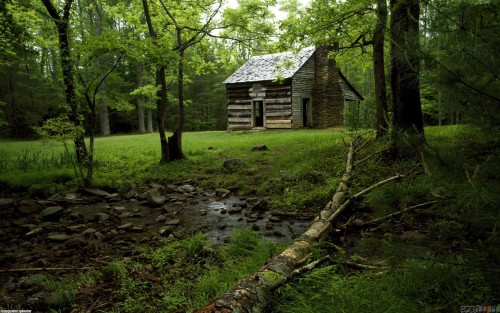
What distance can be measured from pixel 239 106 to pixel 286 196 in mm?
17435

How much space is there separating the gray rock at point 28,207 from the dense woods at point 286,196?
5 centimetres

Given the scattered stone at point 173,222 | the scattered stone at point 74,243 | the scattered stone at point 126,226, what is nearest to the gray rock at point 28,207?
the scattered stone at point 74,243

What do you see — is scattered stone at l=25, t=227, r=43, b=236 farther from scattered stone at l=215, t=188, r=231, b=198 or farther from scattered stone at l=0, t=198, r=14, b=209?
scattered stone at l=215, t=188, r=231, b=198

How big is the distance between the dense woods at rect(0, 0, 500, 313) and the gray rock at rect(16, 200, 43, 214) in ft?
0.17

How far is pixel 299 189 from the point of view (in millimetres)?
6840

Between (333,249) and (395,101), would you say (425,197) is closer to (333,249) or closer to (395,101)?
(333,249)

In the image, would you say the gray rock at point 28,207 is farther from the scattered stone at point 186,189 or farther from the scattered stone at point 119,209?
the scattered stone at point 186,189

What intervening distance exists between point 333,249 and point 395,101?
4.19 metres

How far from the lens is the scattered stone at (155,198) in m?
6.84

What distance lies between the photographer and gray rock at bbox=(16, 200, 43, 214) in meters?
6.10

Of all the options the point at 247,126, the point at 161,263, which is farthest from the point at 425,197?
the point at 247,126

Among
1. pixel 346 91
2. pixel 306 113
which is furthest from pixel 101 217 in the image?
pixel 346 91

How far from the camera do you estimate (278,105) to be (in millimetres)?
21500

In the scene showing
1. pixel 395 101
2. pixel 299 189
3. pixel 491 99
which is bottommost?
pixel 299 189
